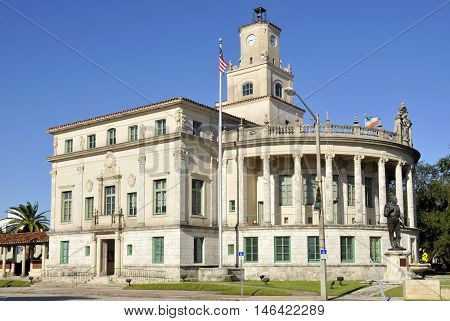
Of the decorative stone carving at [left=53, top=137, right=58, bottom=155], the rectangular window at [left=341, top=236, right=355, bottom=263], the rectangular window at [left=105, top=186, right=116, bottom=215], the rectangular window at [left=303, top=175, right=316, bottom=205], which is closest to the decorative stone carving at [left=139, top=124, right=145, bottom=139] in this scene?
the rectangular window at [left=105, top=186, right=116, bottom=215]

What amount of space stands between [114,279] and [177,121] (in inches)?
562

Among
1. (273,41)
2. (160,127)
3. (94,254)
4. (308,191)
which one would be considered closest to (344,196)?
(308,191)

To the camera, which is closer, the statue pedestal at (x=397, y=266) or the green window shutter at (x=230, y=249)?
the statue pedestal at (x=397, y=266)

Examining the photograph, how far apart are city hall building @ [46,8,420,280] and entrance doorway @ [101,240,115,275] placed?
109 mm

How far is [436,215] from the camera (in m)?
65.9

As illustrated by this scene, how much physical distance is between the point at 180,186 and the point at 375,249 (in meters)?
17.5

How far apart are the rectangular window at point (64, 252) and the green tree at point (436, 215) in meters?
37.6

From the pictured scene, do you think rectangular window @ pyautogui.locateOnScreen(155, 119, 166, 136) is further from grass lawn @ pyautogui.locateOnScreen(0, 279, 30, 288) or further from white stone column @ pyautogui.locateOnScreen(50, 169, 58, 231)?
grass lawn @ pyautogui.locateOnScreen(0, 279, 30, 288)

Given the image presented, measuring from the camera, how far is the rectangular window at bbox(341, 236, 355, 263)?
50.4 m

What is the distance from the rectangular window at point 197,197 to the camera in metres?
51.2

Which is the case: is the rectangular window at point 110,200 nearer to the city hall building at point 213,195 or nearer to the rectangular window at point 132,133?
the city hall building at point 213,195

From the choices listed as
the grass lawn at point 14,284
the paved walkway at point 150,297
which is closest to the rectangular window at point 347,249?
the paved walkway at point 150,297

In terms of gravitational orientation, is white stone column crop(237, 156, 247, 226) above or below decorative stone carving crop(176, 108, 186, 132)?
below
